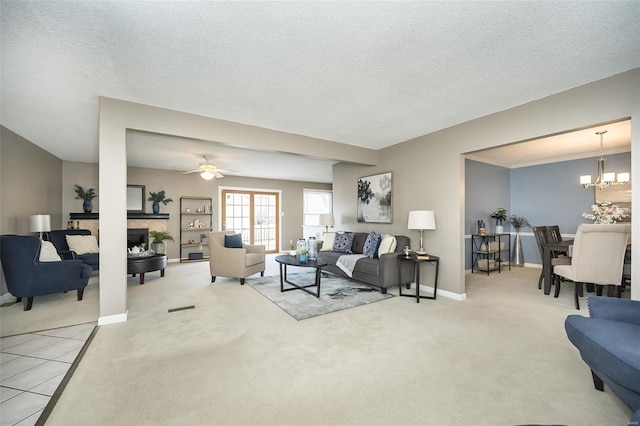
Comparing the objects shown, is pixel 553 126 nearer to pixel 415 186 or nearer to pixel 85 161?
pixel 415 186

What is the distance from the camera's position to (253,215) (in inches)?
350

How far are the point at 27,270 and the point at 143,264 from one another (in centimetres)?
148

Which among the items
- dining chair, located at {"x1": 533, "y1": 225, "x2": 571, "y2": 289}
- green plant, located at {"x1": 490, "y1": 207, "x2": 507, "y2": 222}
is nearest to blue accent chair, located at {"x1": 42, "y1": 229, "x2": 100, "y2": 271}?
dining chair, located at {"x1": 533, "y1": 225, "x2": 571, "y2": 289}

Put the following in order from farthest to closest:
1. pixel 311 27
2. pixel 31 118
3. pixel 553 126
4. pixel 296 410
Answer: pixel 31 118 → pixel 553 126 → pixel 311 27 → pixel 296 410

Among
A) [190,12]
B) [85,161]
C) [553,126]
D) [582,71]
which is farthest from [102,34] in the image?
[85,161]

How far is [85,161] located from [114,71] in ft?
17.9

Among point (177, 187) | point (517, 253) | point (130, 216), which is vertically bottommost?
point (517, 253)

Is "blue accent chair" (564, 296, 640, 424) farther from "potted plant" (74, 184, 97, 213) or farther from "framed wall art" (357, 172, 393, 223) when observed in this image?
"potted plant" (74, 184, 97, 213)

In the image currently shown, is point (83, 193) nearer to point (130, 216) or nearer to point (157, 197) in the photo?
point (130, 216)

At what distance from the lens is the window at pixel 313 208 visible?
9.70 meters

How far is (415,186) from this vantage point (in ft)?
15.5

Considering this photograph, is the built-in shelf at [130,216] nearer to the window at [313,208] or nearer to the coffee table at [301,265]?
the coffee table at [301,265]

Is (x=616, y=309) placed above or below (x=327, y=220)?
below

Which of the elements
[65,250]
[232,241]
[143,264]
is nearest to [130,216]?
[65,250]
